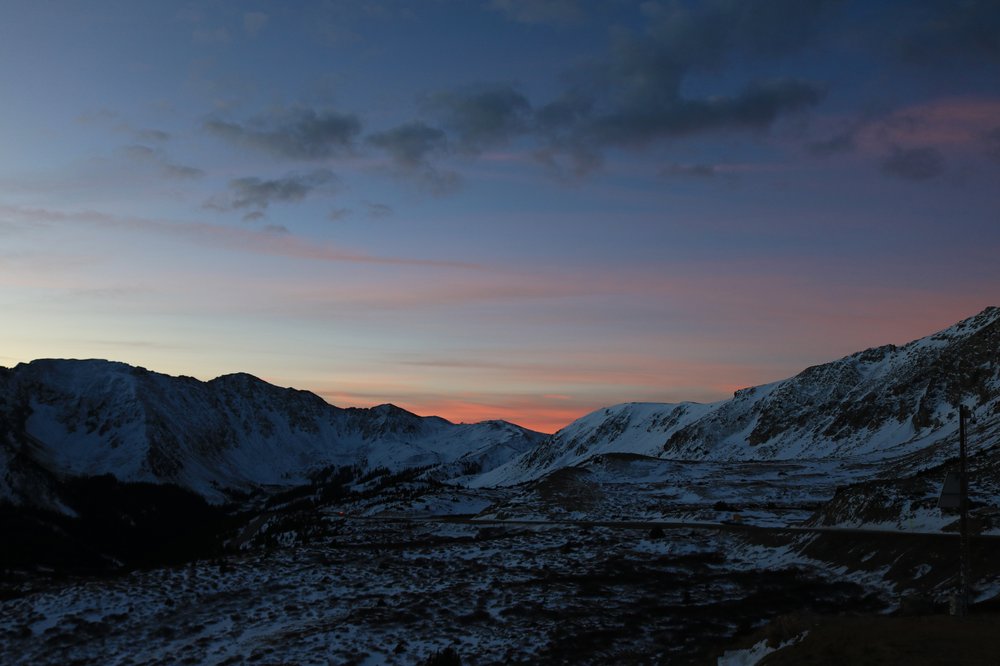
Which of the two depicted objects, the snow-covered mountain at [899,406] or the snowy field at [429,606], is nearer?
the snowy field at [429,606]

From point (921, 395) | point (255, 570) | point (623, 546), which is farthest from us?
point (921, 395)

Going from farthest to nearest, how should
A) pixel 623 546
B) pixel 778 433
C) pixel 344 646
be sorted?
pixel 778 433, pixel 623 546, pixel 344 646

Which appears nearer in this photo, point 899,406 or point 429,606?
point 429,606

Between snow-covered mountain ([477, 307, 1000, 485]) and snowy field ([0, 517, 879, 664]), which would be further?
snow-covered mountain ([477, 307, 1000, 485])

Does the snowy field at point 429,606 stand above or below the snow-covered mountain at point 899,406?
below

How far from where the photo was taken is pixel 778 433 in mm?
189375

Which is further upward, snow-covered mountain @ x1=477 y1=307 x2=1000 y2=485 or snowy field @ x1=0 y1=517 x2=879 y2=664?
snow-covered mountain @ x1=477 y1=307 x2=1000 y2=485

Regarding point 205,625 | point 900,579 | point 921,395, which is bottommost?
point 205,625

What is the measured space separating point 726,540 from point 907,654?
119 ft

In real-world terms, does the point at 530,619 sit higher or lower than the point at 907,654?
lower

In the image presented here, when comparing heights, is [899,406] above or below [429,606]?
above

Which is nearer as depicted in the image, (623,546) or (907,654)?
(907,654)

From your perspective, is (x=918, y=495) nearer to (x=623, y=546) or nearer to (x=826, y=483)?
(x=623, y=546)

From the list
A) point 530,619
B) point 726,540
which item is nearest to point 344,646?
point 530,619
